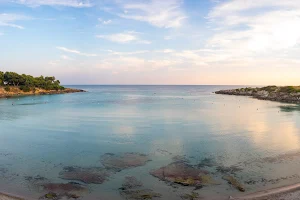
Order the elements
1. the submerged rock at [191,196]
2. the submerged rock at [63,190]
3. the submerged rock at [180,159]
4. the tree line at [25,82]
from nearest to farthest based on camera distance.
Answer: the submerged rock at [191,196], the submerged rock at [63,190], the submerged rock at [180,159], the tree line at [25,82]

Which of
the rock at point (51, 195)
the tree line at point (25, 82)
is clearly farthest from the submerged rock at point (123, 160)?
the tree line at point (25, 82)

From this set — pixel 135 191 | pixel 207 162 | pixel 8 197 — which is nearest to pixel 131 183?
pixel 135 191

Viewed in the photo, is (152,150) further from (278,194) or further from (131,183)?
(278,194)

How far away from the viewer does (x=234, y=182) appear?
56.2 feet

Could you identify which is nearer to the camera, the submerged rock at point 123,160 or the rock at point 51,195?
the rock at point 51,195

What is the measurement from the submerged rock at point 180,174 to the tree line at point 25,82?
114m

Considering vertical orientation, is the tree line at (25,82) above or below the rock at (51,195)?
above

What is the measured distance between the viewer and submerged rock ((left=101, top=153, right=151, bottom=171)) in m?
20.4

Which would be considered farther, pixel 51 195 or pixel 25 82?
pixel 25 82

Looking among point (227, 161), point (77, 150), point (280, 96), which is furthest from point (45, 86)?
point (227, 161)

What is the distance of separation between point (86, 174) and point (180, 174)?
6.86m

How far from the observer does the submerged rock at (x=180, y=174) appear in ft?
56.1

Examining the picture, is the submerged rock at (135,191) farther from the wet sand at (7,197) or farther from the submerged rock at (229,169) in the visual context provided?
the submerged rock at (229,169)

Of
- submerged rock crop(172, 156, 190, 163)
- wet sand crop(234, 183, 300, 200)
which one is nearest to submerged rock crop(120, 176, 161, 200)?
wet sand crop(234, 183, 300, 200)
